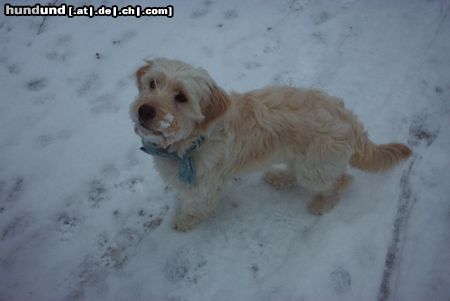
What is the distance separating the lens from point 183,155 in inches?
115

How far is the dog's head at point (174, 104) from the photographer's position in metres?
2.52

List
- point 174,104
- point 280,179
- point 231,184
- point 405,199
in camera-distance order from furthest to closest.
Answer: point 231,184 → point 280,179 → point 405,199 → point 174,104

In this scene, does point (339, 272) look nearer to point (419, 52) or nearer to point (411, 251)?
point (411, 251)

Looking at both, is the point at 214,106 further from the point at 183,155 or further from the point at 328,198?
the point at 328,198

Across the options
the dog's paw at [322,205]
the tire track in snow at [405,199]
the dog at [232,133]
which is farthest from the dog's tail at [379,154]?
the tire track in snow at [405,199]

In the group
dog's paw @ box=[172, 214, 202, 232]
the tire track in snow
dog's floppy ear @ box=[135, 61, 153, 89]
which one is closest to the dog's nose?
dog's floppy ear @ box=[135, 61, 153, 89]

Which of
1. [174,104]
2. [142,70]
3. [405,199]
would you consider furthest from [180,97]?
[405,199]

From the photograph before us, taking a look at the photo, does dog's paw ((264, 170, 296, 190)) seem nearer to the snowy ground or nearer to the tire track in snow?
the snowy ground

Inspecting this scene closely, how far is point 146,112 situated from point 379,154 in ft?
7.10

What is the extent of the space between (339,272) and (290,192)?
955 mm

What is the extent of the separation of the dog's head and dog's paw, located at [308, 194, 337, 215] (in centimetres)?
160

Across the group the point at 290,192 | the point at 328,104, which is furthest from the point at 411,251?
the point at 328,104

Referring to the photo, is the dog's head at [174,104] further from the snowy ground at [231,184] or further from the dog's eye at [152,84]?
the snowy ground at [231,184]

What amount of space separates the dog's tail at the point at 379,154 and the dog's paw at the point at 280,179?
0.74 meters
